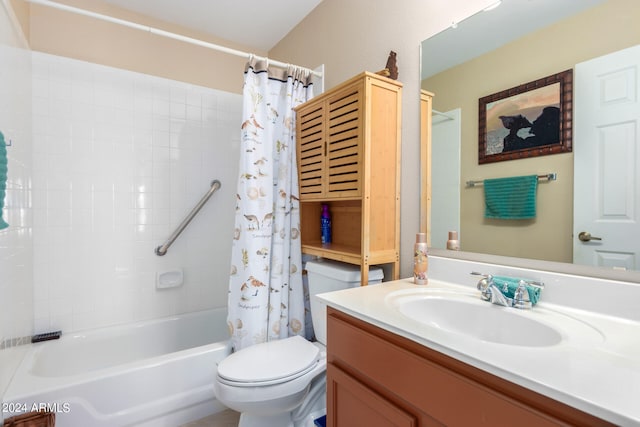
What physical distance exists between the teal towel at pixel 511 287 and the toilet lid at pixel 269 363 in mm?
827

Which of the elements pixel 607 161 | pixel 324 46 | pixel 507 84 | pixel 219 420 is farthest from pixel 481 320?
pixel 324 46

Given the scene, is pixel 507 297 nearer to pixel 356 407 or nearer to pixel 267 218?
pixel 356 407

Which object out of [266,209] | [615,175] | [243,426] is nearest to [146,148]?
[266,209]

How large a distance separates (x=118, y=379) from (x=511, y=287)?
169cm

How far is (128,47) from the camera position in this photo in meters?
2.21

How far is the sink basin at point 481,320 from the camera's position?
34.5 inches

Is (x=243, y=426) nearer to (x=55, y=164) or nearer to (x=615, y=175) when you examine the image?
(x=615, y=175)

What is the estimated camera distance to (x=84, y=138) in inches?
79.7

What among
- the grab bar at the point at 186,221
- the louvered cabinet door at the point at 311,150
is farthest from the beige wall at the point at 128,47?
the louvered cabinet door at the point at 311,150

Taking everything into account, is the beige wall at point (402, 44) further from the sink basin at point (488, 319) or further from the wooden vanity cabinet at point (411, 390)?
the wooden vanity cabinet at point (411, 390)

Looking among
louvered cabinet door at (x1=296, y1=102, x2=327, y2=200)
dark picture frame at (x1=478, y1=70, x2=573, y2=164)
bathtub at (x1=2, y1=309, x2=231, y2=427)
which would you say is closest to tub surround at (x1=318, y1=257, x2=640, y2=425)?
dark picture frame at (x1=478, y1=70, x2=573, y2=164)

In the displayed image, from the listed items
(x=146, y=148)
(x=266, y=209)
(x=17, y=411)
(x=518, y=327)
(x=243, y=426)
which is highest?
(x=146, y=148)

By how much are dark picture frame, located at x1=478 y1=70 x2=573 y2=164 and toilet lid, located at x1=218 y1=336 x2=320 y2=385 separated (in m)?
1.10

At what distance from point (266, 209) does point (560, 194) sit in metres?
1.30
